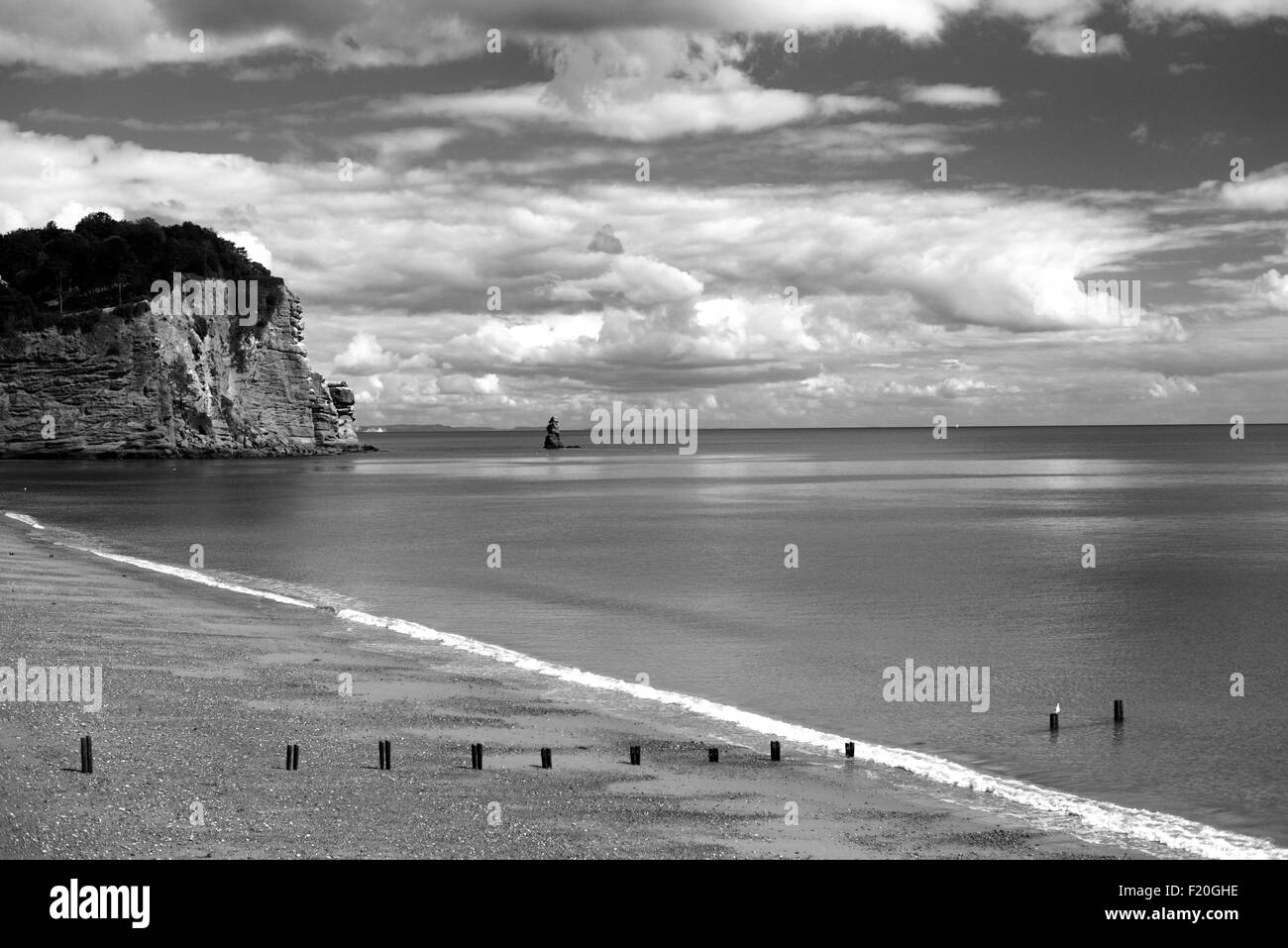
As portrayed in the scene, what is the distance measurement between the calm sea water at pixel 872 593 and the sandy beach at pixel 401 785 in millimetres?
3479

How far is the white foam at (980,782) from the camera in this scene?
1327cm

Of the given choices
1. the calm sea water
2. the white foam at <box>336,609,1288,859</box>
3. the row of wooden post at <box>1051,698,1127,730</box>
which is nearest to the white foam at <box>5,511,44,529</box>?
the calm sea water

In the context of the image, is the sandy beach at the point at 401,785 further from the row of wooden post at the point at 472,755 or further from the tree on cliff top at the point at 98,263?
the tree on cliff top at the point at 98,263

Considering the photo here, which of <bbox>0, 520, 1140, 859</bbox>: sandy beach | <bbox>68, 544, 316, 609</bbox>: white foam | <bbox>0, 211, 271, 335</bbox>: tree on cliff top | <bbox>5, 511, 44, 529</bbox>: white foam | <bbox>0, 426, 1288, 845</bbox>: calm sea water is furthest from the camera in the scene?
<bbox>0, 211, 271, 335</bbox>: tree on cliff top

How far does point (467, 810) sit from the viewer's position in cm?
1276

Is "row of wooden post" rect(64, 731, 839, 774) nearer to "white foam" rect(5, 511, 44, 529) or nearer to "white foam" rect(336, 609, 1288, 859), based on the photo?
"white foam" rect(336, 609, 1288, 859)

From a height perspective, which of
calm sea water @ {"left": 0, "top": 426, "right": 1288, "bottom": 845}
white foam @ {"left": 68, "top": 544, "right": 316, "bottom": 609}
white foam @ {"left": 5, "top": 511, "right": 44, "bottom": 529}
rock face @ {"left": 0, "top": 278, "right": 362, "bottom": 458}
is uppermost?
rock face @ {"left": 0, "top": 278, "right": 362, "bottom": 458}

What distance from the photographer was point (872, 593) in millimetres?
36938

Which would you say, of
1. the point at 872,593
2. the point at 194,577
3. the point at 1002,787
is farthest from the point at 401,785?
the point at 194,577

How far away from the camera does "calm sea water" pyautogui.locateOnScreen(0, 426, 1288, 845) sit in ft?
60.9

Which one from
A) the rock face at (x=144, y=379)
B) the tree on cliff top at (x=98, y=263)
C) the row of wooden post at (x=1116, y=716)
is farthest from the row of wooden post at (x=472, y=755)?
the tree on cliff top at (x=98, y=263)

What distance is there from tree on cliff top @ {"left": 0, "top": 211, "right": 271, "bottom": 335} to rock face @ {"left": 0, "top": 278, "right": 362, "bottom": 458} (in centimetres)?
925

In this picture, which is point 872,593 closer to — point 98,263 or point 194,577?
point 194,577
